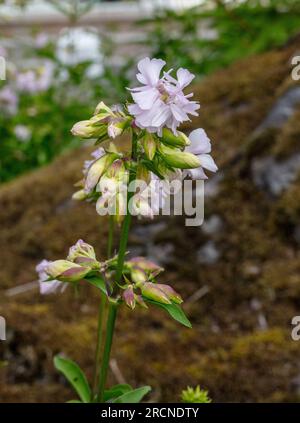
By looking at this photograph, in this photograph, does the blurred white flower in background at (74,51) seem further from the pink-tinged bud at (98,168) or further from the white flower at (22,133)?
the pink-tinged bud at (98,168)

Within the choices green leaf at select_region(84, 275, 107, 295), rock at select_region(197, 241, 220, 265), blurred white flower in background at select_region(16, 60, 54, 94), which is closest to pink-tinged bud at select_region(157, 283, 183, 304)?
green leaf at select_region(84, 275, 107, 295)

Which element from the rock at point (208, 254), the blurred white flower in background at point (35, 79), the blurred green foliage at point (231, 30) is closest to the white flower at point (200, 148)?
the rock at point (208, 254)

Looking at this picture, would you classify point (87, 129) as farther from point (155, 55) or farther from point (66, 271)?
point (155, 55)

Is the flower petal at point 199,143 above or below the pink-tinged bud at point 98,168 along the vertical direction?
above

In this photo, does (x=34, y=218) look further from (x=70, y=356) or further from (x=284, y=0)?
(x=284, y=0)

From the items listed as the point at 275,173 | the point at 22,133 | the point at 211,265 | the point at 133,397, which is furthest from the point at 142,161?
the point at 22,133

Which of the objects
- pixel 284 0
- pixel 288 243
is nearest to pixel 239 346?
pixel 288 243

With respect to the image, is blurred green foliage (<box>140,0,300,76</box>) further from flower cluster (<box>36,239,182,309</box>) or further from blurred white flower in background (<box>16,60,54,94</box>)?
flower cluster (<box>36,239,182,309</box>)
